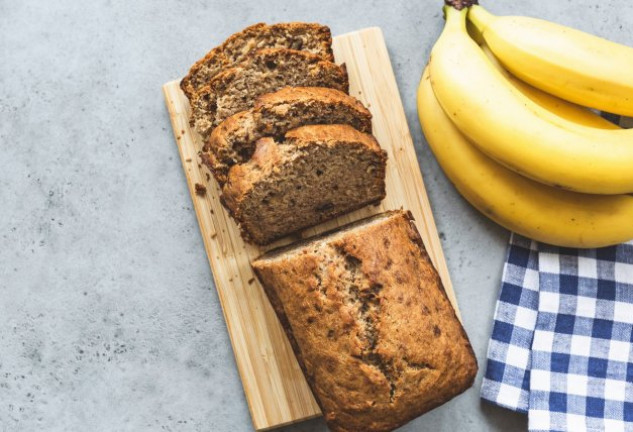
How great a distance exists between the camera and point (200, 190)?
2.49m

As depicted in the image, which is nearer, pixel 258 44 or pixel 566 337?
pixel 258 44

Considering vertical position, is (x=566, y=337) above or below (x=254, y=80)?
below

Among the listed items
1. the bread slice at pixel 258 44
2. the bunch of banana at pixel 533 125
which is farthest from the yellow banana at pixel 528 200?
the bread slice at pixel 258 44

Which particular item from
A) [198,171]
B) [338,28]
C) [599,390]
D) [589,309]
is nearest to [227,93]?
[198,171]

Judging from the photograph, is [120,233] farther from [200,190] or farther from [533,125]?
[533,125]

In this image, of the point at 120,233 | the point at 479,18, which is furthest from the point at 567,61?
the point at 120,233

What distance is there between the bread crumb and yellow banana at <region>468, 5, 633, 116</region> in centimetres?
116

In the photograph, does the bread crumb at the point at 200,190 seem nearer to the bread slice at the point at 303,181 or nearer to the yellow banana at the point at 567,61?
the bread slice at the point at 303,181

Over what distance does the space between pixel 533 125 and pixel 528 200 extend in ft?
1.22

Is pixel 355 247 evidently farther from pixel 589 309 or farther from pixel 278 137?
pixel 589 309

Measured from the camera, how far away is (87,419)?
8.34 ft

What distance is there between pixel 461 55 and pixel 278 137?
0.66m

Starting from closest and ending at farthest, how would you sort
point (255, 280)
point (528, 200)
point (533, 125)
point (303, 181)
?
1. point (533, 125)
2. point (303, 181)
3. point (528, 200)
4. point (255, 280)

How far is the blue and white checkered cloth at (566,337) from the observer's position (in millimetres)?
2473
